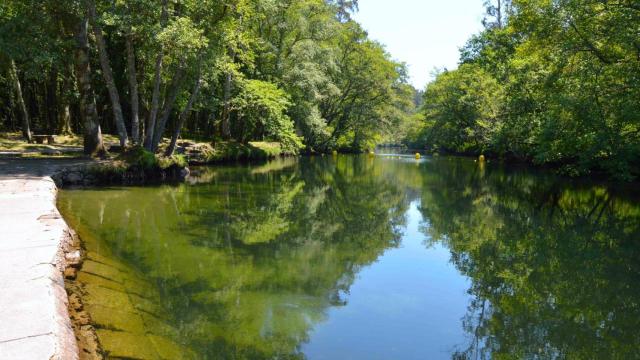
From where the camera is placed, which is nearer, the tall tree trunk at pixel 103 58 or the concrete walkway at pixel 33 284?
the concrete walkway at pixel 33 284

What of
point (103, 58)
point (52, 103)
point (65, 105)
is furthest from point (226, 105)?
point (103, 58)

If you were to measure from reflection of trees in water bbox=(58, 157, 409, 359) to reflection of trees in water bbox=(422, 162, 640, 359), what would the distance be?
1.95 m

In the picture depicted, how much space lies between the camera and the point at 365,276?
8.07m

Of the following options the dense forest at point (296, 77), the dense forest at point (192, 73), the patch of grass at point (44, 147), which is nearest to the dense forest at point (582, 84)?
the dense forest at point (296, 77)

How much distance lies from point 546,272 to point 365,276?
11.2 feet

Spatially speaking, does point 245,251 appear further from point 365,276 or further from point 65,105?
point 65,105

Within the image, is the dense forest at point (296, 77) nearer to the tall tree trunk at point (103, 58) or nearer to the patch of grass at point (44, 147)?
the tall tree trunk at point (103, 58)

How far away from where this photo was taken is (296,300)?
6.64 m

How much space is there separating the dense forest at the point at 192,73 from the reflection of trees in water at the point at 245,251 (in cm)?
621

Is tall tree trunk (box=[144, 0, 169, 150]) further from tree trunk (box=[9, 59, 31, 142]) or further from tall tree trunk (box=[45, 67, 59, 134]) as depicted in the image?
tall tree trunk (box=[45, 67, 59, 134])

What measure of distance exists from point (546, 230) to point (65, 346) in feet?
38.3

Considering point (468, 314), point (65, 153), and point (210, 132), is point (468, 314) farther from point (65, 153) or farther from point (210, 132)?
point (210, 132)

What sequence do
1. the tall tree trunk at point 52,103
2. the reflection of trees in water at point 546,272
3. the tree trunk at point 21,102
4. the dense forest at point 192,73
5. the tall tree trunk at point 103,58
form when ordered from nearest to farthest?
the reflection of trees in water at point 546,272 → the tall tree trunk at point 103,58 → the dense forest at point 192,73 → the tree trunk at point 21,102 → the tall tree trunk at point 52,103

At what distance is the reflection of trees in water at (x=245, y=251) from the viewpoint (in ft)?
18.5
